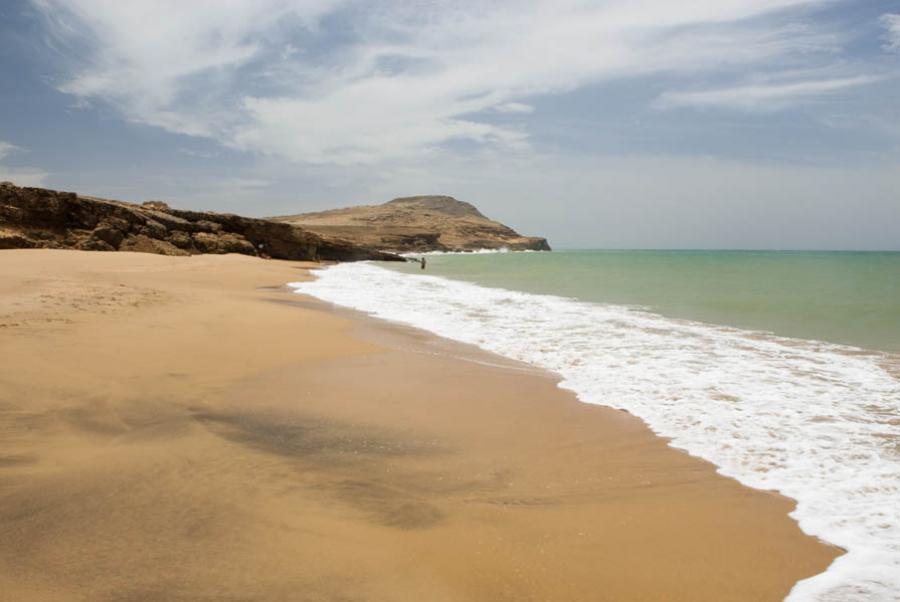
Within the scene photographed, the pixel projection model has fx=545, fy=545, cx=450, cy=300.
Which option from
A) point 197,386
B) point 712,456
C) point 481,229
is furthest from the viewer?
point 481,229

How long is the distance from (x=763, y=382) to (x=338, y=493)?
15.5 ft

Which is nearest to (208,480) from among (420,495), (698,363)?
(420,495)

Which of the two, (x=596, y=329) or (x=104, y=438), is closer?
(x=104, y=438)

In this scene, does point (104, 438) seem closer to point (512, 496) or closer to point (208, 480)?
point (208, 480)

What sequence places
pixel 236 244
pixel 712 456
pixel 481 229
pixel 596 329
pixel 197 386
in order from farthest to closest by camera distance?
1. pixel 481 229
2. pixel 236 244
3. pixel 596 329
4. pixel 197 386
5. pixel 712 456

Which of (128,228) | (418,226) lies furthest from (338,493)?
Answer: (418,226)

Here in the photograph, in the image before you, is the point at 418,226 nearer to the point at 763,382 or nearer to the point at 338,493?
the point at 763,382

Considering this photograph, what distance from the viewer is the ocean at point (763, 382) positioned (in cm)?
284

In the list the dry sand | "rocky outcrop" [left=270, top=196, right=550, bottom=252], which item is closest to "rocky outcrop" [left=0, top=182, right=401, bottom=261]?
the dry sand

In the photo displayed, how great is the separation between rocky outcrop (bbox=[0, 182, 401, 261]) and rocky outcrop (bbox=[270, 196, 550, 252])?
36.1 meters

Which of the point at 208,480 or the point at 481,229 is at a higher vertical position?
the point at 481,229

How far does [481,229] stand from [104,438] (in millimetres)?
110027

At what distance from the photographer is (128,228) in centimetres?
2648

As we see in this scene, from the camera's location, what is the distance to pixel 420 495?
114 inches
